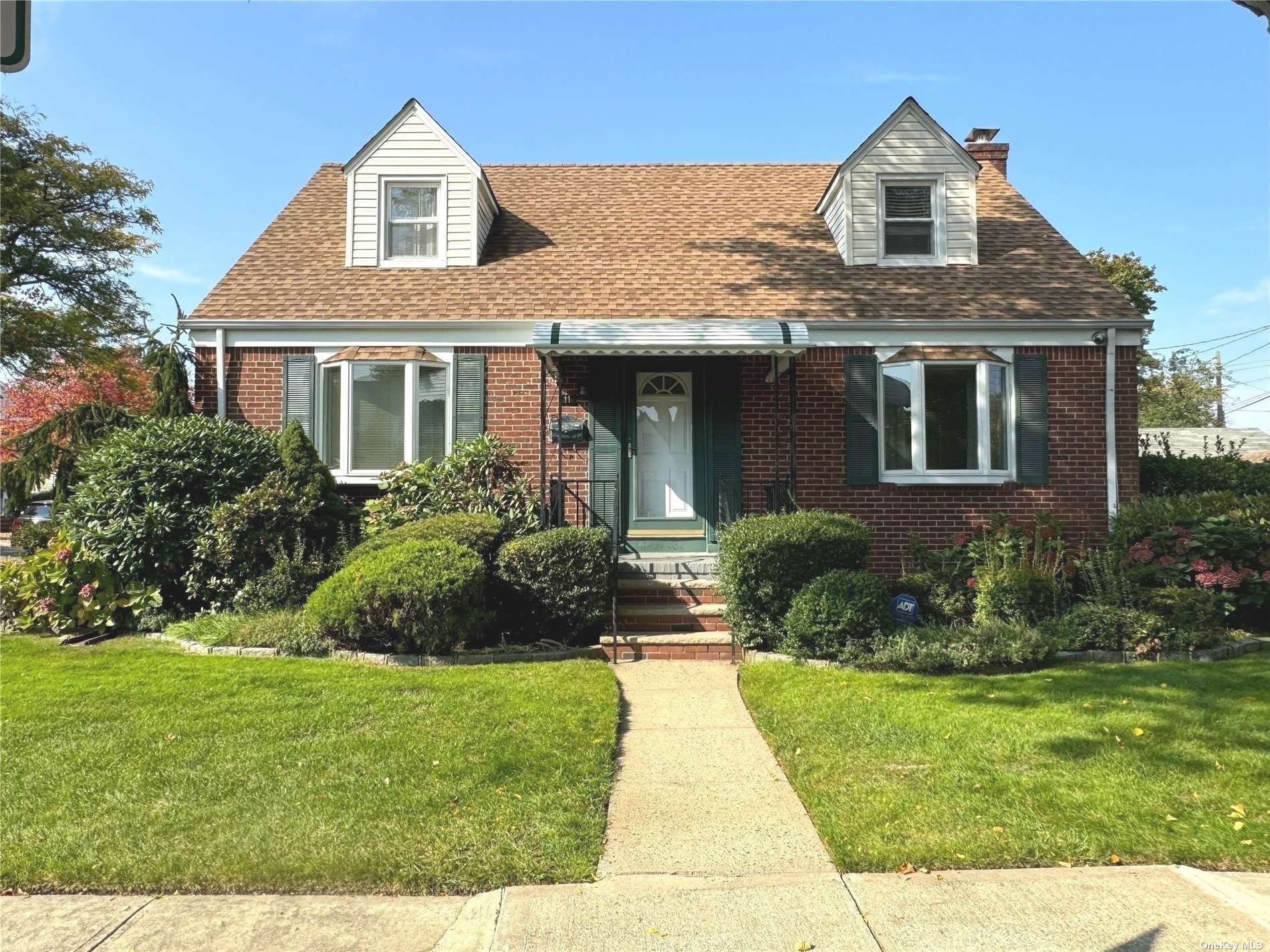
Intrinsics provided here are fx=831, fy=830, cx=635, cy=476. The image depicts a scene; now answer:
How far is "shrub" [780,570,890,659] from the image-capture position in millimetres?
7586

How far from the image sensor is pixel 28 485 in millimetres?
10547

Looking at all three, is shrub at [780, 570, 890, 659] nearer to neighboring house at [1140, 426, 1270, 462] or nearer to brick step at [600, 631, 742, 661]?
brick step at [600, 631, 742, 661]

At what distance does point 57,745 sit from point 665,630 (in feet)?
17.3

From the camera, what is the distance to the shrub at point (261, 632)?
7742 mm

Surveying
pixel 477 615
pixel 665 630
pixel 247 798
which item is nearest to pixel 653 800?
pixel 247 798

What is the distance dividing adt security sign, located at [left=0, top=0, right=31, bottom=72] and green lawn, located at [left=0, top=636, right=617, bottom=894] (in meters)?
3.22

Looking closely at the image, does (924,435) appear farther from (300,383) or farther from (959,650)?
(300,383)

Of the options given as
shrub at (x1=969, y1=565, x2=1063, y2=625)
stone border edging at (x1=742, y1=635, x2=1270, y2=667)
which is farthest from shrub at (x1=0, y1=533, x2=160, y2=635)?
shrub at (x1=969, y1=565, x2=1063, y2=625)

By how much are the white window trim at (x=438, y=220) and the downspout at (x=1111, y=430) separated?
356 inches

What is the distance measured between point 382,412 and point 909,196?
8.03 meters

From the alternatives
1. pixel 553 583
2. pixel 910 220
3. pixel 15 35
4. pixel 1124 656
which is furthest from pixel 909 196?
pixel 15 35

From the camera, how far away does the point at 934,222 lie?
11875mm

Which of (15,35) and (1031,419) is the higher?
(15,35)

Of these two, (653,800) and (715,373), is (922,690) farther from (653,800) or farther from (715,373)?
(715,373)
